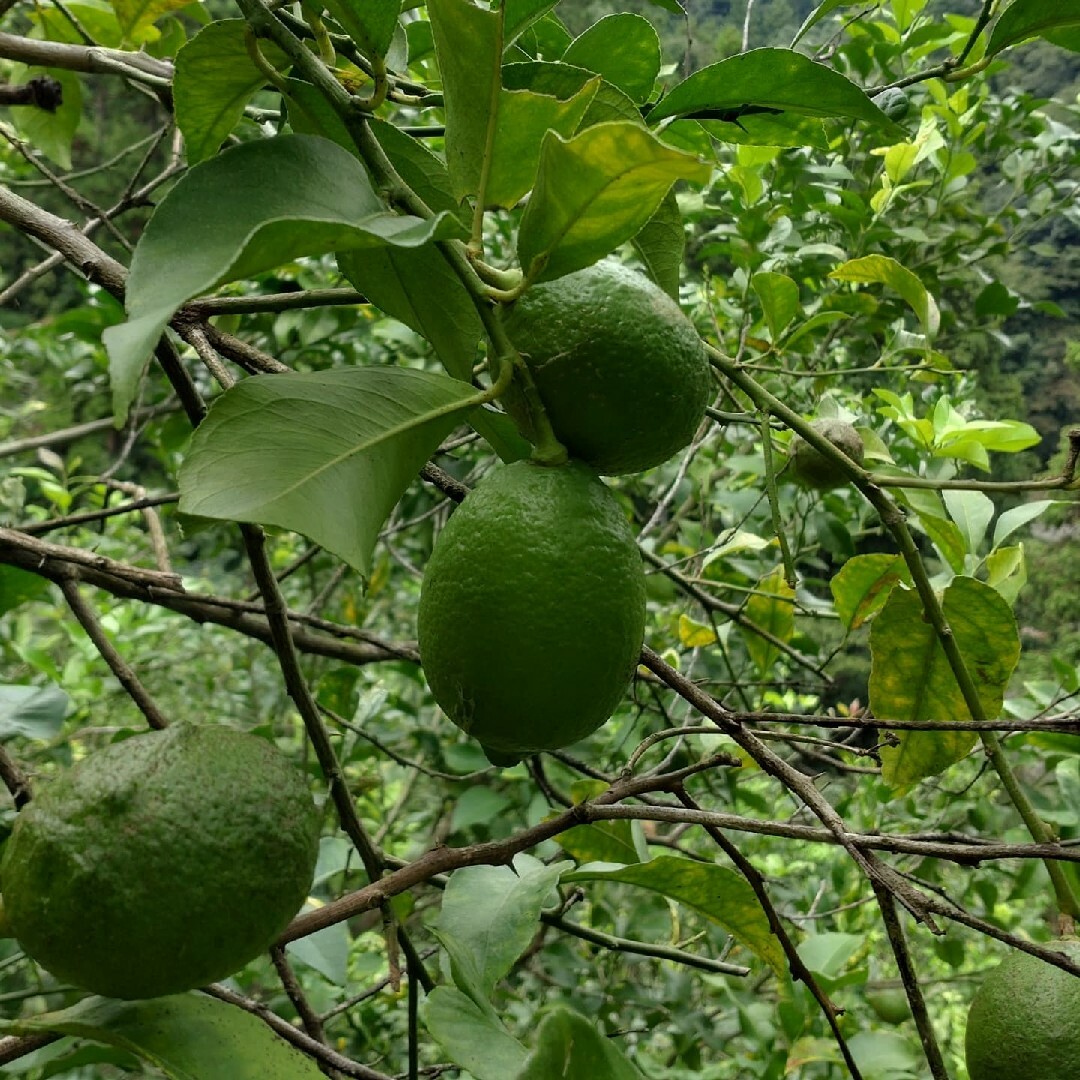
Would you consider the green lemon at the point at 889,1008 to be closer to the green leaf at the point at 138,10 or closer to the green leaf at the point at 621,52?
the green leaf at the point at 621,52

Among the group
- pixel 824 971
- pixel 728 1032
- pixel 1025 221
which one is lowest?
pixel 728 1032

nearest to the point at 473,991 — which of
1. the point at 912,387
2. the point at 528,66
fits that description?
the point at 528,66

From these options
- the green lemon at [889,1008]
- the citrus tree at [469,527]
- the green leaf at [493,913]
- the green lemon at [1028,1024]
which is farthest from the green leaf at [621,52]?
the green lemon at [889,1008]

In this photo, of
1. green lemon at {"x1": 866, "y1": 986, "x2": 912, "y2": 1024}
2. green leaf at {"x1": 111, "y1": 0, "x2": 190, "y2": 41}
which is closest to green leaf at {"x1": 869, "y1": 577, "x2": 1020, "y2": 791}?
green leaf at {"x1": 111, "y1": 0, "x2": 190, "y2": 41}

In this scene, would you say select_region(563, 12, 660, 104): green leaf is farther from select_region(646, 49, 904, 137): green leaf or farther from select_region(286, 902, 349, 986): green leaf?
select_region(286, 902, 349, 986): green leaf

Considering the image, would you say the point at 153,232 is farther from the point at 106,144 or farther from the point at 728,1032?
the point at 106,144

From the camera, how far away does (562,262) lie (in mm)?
434

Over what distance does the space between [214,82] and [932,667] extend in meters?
0.61

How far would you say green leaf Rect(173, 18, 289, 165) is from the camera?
0.48 m

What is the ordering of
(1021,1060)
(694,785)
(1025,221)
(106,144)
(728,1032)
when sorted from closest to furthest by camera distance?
1. (1021,1060)
2. (694,785)
3. (728,1032)
4. (1025,221)
5. (106,144)

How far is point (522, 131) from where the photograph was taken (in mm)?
458

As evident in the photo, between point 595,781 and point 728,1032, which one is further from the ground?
point 595,781

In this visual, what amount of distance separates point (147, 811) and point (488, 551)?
0.19 meters

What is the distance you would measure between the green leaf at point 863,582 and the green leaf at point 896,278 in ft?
0.74
